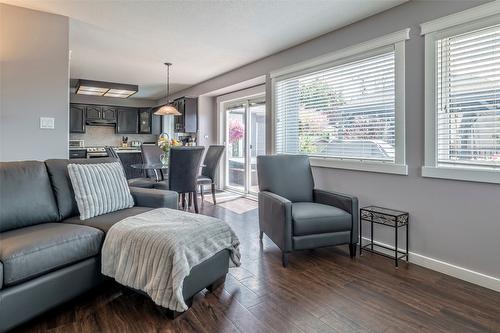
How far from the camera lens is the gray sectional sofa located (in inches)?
65.1

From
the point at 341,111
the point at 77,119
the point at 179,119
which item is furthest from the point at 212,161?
the point at 77,119

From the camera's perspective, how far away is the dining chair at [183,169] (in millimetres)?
4129

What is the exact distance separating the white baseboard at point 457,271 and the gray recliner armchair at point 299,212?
0.57 meters

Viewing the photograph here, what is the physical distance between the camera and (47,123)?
324cm

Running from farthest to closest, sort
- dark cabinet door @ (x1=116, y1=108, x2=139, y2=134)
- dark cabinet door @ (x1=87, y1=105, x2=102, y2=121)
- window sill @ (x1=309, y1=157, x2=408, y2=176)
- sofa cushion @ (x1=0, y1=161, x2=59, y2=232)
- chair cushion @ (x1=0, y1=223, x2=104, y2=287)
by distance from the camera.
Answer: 1. dark cabinet door @ (x1=116, y1=108, x2=139, y2=134)
2. dark cabinet door @ (x1=87, y1=105, x2=102, y2=121)
3. window sill @ (x1=309, y1=157, x2=408, y2=176)
4. sofa cushion @ (x1=0, y1=161, x2=59, y2=232)
5. chair cushion @ (x1=0, y1=223, x2=104, y2=287)

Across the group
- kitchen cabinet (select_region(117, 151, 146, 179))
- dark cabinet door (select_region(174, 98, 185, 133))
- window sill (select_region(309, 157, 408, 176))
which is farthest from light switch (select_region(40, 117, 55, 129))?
dark cabinet door (select_region(174, 98, 185, 133))

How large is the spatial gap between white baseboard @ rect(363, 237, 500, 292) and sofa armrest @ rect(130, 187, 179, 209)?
2278 millimetres

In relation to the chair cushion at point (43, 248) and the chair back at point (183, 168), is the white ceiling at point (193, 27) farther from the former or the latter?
the chair cushion at point (43, 248)

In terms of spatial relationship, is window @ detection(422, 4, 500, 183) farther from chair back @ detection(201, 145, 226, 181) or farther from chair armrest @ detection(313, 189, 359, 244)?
chair back @ detection(201, 145, 226, 181)

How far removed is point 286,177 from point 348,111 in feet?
3.46

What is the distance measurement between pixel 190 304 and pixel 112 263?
1.95 feet

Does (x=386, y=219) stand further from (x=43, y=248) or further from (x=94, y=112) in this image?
(x=94, y=112)

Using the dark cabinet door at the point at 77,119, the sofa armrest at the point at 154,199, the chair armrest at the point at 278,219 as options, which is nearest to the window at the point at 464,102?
the chair armrest at the point at 278,219

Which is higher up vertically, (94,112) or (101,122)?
(94,112)
